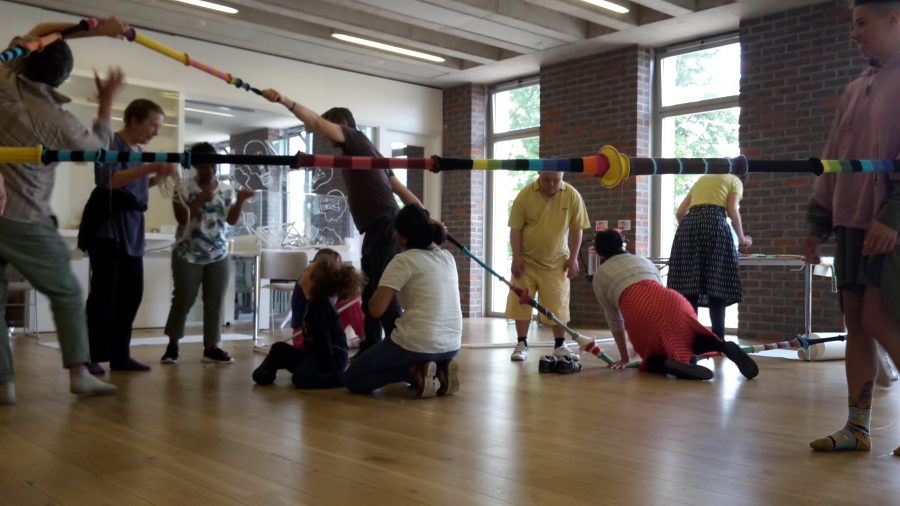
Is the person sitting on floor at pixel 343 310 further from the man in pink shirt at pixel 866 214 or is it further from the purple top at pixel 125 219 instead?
the man in pink shirt at pixel 866 214

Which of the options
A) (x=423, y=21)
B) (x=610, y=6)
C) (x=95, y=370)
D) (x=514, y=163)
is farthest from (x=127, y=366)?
(x=610, y=6)

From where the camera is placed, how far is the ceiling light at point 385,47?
26.9 ft

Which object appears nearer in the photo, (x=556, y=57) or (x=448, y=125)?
(x=556, y=57)

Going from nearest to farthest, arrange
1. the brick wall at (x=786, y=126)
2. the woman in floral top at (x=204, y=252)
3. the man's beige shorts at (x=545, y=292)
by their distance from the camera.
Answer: the woman in floral top at (x=204, y=252) → the man's beige shorts at (x=545, y=292) → the brick wall at (x=786, y=126)

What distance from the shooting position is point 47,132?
2955 mm

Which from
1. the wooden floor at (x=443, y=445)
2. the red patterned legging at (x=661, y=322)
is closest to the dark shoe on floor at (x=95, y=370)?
the wooden floor at (x=443, y=445)

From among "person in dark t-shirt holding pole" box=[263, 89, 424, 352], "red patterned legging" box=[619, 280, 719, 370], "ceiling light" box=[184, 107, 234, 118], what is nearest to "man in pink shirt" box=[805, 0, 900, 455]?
"red patterned legging" box=[619, 280, 719, 370]

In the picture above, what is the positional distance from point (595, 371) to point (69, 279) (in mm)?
2673

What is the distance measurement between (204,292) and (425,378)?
183cm

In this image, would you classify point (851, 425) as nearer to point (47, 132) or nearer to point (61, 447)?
point (61, 447)

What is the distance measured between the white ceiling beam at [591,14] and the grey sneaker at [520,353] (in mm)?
3387

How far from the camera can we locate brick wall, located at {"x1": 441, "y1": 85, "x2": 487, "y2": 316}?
10.1 m

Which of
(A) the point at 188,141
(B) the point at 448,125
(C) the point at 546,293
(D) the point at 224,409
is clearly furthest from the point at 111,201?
(B) the point at 448,125

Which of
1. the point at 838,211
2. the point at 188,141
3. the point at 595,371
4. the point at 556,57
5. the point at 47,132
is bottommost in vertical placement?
the point at 595,371
